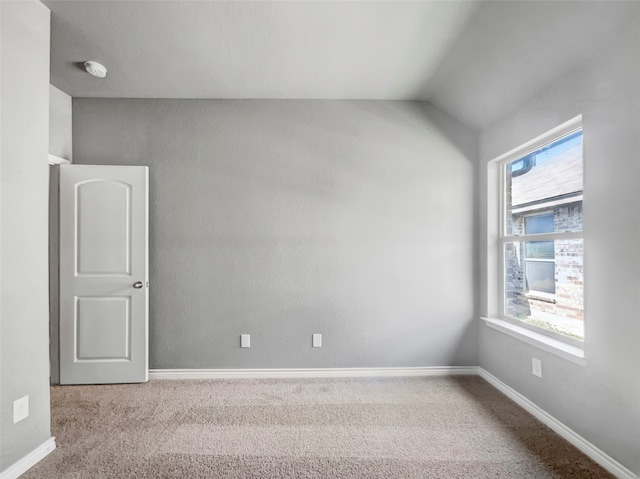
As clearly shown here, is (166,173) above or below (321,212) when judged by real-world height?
above

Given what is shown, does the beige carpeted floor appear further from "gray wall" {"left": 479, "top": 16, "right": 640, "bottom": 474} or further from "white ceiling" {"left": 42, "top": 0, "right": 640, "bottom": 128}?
"white ceiling" {"left": 42, "top": 0, "right": 640, "bottom": 128}

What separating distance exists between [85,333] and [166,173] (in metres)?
1.58

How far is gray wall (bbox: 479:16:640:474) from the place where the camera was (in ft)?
5.35

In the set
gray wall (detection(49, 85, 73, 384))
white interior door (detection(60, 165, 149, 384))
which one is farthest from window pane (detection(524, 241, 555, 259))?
gray wall (detection(49, 85, 73, 384))

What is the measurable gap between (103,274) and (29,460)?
141cm

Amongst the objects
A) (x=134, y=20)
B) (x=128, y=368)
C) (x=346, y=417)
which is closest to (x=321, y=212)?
(x=346, y=417)

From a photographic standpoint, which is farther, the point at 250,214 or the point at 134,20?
the point at 250,214

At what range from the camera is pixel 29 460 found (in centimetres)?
177

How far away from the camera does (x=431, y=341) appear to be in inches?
119

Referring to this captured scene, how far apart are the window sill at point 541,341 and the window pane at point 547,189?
0.78 metres

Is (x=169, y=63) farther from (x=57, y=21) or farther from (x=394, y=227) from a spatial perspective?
(x=394, y=227)

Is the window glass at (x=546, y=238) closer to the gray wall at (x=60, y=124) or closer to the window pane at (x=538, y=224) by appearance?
the window pane at (x=538, y=224)

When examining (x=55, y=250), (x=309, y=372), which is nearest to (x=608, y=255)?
(x=309, y=372)

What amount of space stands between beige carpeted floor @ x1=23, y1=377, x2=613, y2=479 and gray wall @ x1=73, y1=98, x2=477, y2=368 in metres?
0.38
